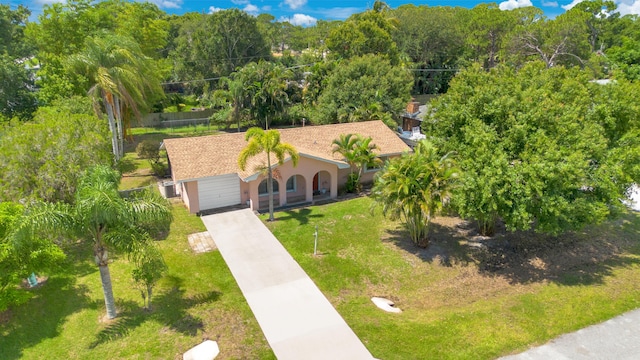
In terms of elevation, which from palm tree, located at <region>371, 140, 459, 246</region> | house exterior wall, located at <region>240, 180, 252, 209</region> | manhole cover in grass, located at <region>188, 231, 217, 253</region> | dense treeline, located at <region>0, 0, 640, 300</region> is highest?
dense treeline, located at <region>0, 0, 640, 300</region>

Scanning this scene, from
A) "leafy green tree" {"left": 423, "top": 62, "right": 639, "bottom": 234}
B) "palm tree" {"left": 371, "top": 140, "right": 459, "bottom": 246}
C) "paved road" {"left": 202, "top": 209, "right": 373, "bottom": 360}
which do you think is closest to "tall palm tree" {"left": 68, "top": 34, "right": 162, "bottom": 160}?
"paved road" {"left": 202, "top": 209, "right": 373, "bottom": 360}

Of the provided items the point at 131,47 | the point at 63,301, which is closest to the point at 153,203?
the point at 63,301

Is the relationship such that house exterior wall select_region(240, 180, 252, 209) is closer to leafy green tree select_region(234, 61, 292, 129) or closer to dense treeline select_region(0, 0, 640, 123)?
dense treeline select_region(0, 0, 640, 123)

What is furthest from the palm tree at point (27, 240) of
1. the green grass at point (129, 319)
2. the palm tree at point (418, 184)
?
the palm tree at point (418, 184)

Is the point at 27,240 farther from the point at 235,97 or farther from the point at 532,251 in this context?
the point at 235,97

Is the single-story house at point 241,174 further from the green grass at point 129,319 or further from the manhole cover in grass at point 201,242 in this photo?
the green grass at point 129,319
